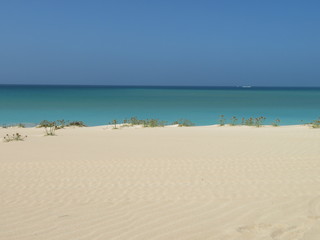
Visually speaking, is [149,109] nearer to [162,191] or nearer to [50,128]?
[50,128]

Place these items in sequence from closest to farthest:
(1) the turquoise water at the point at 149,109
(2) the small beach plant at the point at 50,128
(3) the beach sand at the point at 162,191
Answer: (3) the beach sand at the point at 162,191, (2) the small beach plant at the point at 50,128, (1) the turquoise water at the point at 149,109

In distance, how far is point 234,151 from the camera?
12094mm

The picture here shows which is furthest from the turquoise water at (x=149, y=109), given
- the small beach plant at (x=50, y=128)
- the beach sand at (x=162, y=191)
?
the beach sand at (x=162, y=191)

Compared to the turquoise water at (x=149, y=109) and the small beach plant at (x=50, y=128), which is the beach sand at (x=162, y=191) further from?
the turquoise water at (x=149, y=109)

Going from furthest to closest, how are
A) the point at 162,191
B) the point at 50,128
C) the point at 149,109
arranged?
1. the point at 149,109
2. the point at 50,128
3. the point at 162,191

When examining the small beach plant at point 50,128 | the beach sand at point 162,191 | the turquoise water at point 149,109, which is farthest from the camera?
the turquoise water at point 149,109

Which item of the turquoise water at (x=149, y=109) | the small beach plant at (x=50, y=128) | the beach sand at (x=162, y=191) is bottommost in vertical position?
the beach sand at (x=162, y=191)

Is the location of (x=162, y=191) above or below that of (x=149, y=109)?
below

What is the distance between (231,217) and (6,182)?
5.04 m

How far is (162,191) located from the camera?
7055mm

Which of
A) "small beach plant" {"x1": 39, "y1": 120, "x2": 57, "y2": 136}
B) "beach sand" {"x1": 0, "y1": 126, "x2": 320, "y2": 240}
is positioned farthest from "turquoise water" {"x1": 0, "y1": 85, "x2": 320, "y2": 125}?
"beach sand" {"x1": 0, "y1": 126, "x2": 320, "y2": 240}

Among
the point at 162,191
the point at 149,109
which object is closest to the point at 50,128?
the point at 162,191

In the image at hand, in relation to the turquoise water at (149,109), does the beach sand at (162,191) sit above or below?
below

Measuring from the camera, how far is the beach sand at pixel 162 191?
4965mm
